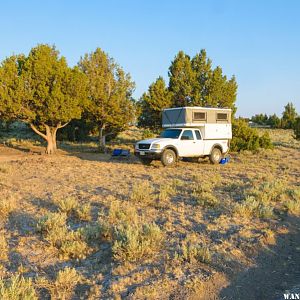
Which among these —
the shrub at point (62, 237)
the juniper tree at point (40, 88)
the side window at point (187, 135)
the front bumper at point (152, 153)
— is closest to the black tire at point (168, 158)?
the front bumper at point (152, 153)

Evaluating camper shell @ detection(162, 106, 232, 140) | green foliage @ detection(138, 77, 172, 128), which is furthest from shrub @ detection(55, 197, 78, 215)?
green foliage @ detection(138, 77, 172, 128)

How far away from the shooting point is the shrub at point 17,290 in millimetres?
4008

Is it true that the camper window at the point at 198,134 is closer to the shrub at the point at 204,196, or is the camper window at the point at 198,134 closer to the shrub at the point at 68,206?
the shrub at the point at 204,196

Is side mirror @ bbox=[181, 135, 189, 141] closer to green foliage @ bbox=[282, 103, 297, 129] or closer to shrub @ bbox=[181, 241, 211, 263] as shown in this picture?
shrub @ bbox=[181, 241, 211, 263]

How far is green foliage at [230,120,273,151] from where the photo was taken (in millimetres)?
24875

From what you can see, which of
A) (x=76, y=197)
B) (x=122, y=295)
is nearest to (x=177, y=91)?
(x=76, y=197)

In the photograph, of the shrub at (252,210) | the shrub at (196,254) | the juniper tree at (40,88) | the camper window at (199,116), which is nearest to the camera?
the shrub at (196,254)

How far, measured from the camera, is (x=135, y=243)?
212 inches

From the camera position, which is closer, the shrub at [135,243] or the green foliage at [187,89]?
the shrub at [135,243]

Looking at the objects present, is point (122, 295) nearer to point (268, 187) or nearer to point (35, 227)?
point (35, 227)

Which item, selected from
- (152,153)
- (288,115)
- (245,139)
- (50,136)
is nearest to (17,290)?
(152,153)

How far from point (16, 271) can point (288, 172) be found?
12258 mm

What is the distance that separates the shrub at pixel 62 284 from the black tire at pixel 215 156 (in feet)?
45.6

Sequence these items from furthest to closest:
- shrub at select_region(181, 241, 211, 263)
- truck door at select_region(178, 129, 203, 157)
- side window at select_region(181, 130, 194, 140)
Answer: side window at select_region(181, 130, 194, 140) < truck door at select_region(178, 129, 203, 157) < shrub at select_region(181, 241, 211, 263)
